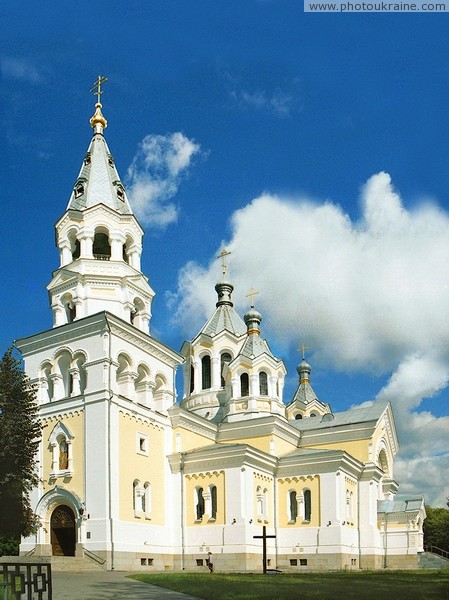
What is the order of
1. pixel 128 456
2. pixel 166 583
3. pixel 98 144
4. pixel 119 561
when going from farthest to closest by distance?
pixel 98 144 < pixel 128 456 < pixel 119 561 < pixel 166 583

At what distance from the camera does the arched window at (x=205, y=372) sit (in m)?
43.6

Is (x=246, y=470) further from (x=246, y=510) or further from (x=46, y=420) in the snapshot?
(x=46, y=420)

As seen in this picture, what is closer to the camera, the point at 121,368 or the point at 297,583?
the point at 297,583

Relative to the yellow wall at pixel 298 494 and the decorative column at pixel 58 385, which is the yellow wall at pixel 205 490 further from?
the decorative column at pixel 58 385

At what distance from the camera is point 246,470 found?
3167 cm

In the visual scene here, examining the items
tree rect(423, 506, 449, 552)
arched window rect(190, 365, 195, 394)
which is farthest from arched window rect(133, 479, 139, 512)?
tree rect(423, 506, 449, 552)

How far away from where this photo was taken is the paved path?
15.0 m

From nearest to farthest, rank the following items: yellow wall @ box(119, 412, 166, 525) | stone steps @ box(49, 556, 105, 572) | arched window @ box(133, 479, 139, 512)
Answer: stone steps @ box(49, 556, 105, 572)
yellow wall @ box(119, 412, 166, 525)
arched window @ box(133, 479, 139, 512)

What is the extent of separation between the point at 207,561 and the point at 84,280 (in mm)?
13482

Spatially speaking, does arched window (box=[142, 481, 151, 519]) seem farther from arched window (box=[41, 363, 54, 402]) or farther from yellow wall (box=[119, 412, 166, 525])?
arched window (box=[41, 363, 54, 402])

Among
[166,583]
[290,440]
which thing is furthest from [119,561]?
[290,440]

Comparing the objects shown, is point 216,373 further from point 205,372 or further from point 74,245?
point 74,245

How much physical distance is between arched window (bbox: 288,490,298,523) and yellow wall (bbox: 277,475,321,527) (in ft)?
0.50

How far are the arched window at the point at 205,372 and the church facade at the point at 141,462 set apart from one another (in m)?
5.34
